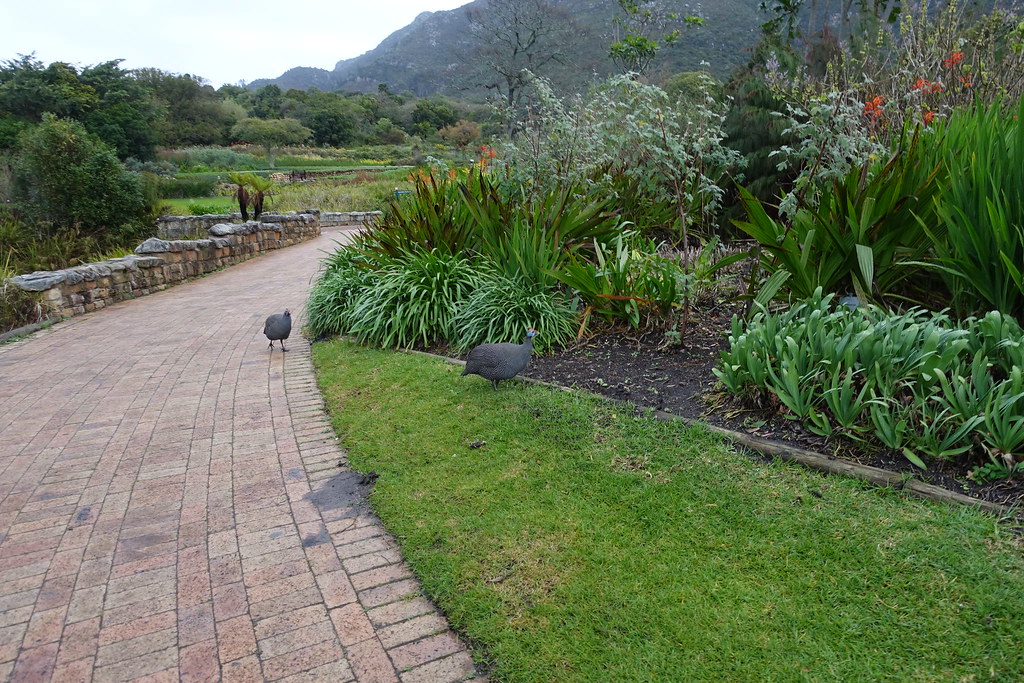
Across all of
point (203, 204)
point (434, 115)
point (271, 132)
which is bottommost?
point (203, 204)

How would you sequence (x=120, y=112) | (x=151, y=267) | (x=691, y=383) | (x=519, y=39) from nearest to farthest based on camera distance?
(x=691, y=383)
(x=151, y=267)
(x=519, y=39)
(x=120, y=112)

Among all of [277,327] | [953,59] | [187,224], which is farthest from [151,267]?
[953,59]

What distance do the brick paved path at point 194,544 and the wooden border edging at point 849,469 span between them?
1859 millimetres

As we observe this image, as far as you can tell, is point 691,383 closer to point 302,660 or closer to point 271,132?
point 302,660

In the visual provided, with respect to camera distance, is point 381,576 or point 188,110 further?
point 188,110

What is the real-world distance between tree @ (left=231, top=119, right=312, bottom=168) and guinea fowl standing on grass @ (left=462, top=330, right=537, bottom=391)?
4605 cm

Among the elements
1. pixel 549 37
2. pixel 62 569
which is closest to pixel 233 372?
pixel 62 569

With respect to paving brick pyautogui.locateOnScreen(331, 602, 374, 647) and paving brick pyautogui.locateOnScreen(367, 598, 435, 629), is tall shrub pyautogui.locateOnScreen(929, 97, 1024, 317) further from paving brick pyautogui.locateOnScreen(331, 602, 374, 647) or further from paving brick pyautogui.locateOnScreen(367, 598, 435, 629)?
paving brick pyautogui.locateOnScreen(331, 602, 374, 647)

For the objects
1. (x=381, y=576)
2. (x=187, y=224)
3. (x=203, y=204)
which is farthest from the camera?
(x=203, y=204)

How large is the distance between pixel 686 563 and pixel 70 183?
1685cm

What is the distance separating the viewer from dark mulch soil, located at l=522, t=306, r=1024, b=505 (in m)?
2.78

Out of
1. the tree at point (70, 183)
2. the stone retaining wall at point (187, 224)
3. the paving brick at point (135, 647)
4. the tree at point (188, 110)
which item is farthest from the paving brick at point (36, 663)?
the tree at point (188, 110)

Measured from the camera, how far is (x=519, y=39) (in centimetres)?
3275

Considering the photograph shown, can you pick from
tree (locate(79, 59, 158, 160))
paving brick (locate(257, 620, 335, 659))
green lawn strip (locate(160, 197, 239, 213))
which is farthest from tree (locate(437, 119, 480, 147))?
paving brick (locate(257, 620, 335, 659))
